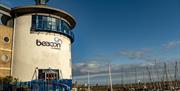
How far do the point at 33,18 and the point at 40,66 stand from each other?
7.72m

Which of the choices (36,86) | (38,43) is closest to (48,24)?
(38,43)

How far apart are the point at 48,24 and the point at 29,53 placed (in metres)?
5.63

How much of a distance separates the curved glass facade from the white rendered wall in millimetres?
730

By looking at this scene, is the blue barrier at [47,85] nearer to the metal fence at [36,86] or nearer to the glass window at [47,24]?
the metal fence at [36,86]

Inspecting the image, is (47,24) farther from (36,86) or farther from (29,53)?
(36,86)

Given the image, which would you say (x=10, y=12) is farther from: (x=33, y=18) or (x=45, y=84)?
(x=45, y=84)

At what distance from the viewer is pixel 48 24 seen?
34.9 m

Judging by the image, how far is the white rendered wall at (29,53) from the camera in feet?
105

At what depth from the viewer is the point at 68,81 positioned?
105 feet

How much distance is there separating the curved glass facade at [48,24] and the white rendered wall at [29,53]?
0.73 m

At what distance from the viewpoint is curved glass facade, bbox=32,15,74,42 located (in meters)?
34.2

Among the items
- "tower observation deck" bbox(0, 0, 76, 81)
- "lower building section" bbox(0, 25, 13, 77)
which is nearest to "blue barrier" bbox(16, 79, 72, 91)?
"tower observation deck" bbox(0, 0, 76, 81)

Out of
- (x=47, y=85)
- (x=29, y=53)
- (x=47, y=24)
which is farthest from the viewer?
(x=47, y=24)

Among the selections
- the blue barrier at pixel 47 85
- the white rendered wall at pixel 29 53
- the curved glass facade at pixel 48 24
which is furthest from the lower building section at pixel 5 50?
the curved glass facade at pixel 48 24
